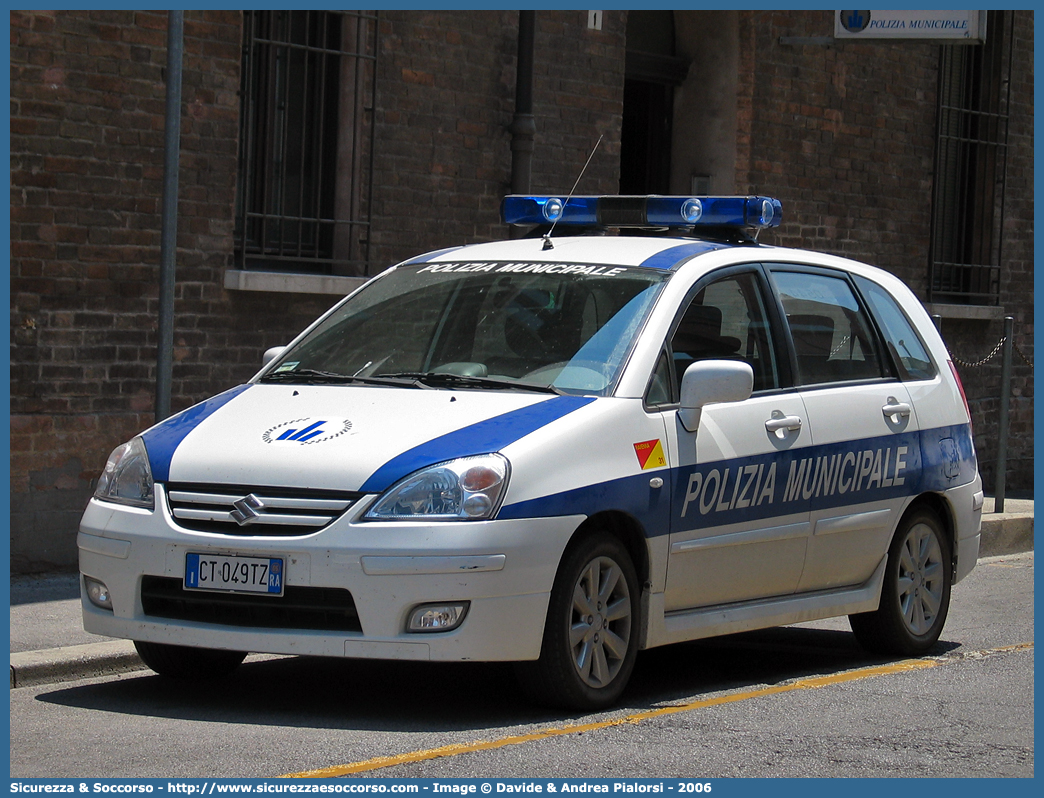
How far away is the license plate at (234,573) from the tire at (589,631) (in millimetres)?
933

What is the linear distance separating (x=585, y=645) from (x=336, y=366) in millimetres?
1646

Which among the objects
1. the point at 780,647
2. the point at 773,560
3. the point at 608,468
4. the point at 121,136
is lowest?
the point at 780,647

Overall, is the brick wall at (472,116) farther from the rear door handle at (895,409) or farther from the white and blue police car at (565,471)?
the rear door handle at (895,409)

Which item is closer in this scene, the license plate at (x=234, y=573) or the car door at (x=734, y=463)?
the license plate at (x=234, y=573)

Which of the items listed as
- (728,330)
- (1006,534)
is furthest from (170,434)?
(1006,534)

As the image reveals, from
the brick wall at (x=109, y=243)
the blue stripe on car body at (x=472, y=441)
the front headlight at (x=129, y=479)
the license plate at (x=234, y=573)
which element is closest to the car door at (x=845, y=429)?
the blue stripe on car body at (x=472, y=441)

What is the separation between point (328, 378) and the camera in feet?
22.1

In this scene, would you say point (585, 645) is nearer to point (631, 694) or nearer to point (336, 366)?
point (631, 694)

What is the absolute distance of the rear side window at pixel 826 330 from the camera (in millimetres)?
7387

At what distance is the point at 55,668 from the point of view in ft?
22.5

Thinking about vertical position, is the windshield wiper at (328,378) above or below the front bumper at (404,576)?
above

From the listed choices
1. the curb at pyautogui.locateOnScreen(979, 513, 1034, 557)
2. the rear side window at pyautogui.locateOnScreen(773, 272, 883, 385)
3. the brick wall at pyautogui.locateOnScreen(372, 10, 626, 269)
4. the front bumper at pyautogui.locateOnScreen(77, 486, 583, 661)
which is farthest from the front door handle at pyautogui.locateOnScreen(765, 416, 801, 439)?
the curb at pyautogui.locateOnScreen(979, 513, 1034, 557)

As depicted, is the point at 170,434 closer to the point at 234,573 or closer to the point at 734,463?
the point at 234,573
